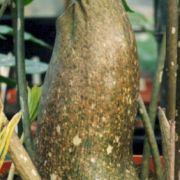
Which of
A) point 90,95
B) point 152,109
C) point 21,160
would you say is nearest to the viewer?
point 21,160

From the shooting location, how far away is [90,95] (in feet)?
2.62

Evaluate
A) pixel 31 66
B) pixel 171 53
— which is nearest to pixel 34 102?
pixel 171 53

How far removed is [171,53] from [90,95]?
0.40 feet

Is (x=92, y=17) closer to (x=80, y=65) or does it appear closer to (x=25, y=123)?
(x=80, y=65)

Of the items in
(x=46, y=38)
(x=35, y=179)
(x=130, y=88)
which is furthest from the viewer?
(x=46, y=38)

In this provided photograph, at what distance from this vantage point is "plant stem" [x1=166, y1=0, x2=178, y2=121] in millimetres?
821

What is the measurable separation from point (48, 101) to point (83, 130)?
7cm

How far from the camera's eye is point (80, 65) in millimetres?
806

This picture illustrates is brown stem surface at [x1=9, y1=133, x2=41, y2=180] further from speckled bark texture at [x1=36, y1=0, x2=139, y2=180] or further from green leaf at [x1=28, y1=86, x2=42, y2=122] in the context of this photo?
green leaf at [x1=28, y1=86, x2=42, y2=122]

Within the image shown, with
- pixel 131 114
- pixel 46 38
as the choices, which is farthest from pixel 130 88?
pixel 46 38

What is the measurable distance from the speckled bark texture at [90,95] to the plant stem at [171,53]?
44 millimetres

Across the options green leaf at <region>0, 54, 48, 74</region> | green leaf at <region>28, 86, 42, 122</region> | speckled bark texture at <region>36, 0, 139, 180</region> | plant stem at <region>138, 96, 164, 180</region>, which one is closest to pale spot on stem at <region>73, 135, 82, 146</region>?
speckled bark texture at <region>36, 0, 139, 180</region>

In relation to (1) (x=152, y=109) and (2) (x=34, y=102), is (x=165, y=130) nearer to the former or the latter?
(1) (x=152, y=109)

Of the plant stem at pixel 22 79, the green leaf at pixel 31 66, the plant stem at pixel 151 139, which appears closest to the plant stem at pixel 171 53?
the plant stem at pixel 151 139
